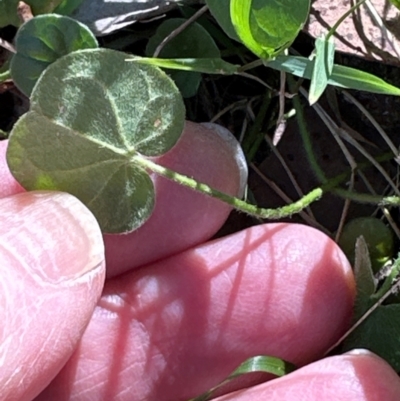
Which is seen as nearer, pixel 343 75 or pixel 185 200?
pixel 343 75

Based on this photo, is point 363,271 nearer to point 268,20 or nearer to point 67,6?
point 268,20

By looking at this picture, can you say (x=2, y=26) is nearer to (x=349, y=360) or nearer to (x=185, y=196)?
(x=185, y=196)

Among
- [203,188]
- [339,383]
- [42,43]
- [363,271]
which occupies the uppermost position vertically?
[42,43]

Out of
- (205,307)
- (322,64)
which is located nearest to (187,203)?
(205,307)

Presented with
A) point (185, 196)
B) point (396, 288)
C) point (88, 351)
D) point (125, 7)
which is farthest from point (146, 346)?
point (125, 7)

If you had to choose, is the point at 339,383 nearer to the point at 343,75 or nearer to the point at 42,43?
the point at 343,75

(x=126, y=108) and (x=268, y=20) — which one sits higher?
(x=268, y=20)
